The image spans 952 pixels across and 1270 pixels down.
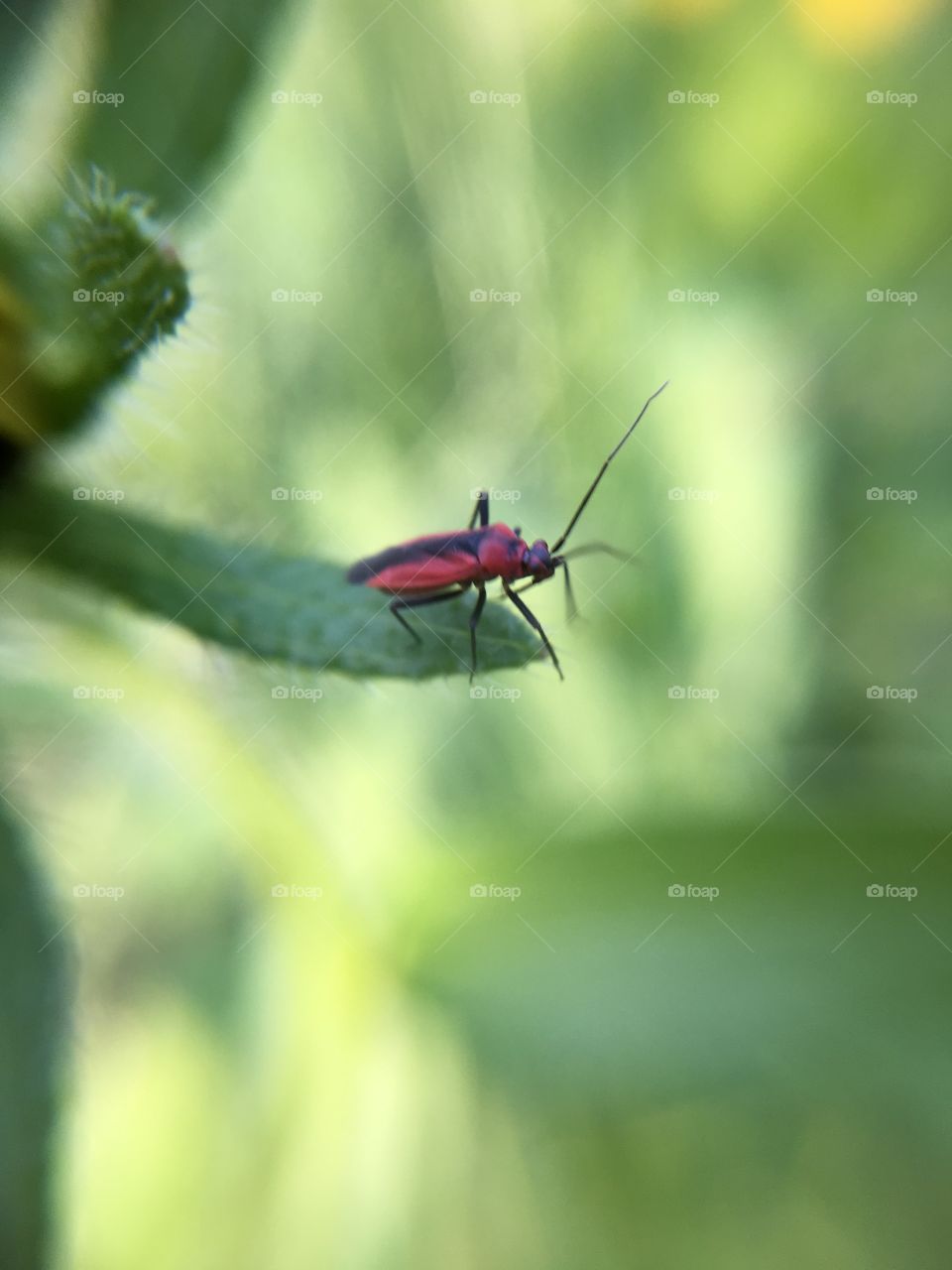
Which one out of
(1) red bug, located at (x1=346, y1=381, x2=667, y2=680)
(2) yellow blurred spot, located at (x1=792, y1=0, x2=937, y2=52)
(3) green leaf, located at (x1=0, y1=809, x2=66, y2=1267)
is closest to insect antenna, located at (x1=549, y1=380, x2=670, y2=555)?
(1) red bug, located at (x1=346, y1=381, x2=667, y2=680)

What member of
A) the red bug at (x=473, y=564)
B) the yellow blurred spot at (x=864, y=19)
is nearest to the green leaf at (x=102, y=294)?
the red bug at (x=473, y=564)

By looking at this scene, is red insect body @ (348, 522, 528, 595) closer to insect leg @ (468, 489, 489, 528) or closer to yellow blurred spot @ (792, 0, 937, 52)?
insect leg @ (468, 489, 489, 528)

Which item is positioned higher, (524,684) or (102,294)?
(102,294)

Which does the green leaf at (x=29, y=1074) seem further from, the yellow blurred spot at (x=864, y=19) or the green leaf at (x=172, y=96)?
the yellow blurred spot at (x=864, y=19)

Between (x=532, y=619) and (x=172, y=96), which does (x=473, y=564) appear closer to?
(x=532, y=619)

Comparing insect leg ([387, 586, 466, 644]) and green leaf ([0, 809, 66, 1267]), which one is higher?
insect leg ([387, 586, 466, 644])

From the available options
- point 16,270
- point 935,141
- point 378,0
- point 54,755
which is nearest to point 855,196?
point 935,141

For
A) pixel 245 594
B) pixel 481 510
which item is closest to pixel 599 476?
pixel 481 510
